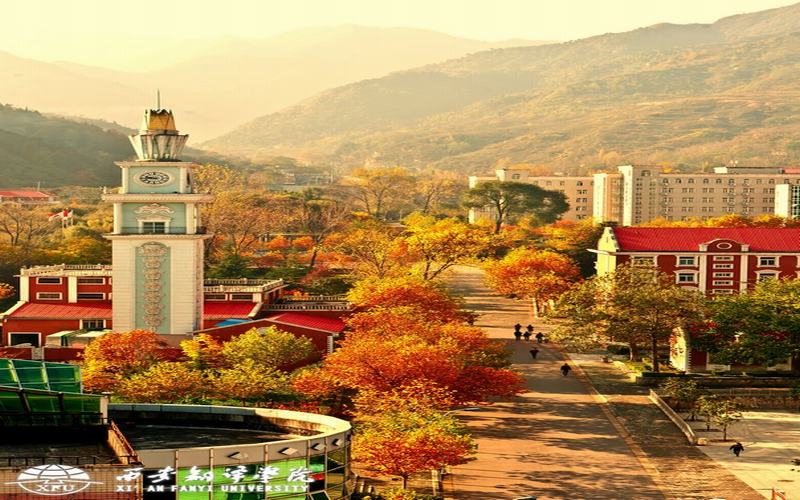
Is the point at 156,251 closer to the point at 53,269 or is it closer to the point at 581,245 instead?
the point at 53,269

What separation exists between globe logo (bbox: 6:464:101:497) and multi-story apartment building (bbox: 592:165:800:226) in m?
138

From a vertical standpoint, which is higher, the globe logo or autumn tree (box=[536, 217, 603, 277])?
autumn tree (box=[536, 217, 603, 277])

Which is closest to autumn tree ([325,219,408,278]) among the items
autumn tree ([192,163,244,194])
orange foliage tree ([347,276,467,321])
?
orange foliage tree ([347,276,467,321])

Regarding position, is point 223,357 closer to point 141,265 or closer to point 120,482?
point 141,265

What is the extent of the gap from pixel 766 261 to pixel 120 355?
4287 centimetres

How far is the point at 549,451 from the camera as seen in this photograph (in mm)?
48438

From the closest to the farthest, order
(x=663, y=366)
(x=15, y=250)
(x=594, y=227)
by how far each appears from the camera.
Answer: (x=663, y=366)
(x=15, y=250)
(x=594, y=227)

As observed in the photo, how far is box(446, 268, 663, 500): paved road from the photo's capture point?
43.2m

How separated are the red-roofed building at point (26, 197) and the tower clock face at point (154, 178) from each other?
283 feet

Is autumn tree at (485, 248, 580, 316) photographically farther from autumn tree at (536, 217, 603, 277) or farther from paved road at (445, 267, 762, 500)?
paved road at (445, 267, 762, 500)

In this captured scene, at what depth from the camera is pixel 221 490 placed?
1136 inches

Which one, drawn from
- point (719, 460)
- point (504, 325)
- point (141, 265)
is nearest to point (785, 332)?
point (719, 460)

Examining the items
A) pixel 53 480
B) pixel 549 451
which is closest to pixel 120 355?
pixel 549 451

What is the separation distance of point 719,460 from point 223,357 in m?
21.6
